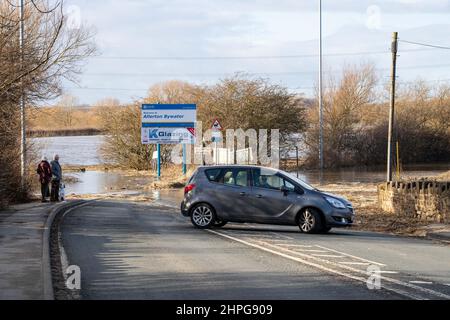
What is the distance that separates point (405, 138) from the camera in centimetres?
5491

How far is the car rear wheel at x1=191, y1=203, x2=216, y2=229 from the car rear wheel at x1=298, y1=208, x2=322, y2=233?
2162 millimetres

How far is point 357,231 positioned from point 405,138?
3806 cm

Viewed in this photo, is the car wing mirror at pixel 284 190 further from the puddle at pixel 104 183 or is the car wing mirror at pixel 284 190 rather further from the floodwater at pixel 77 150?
the floodwater at pixel 77 150

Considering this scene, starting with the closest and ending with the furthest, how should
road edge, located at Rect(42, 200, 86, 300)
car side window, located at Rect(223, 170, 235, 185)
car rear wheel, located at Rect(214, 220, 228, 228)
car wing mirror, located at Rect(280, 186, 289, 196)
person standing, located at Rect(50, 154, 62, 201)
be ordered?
road edge, located at Rect(42, 200, 86, 300)
car wing mirror, located at Rect(280, 186, 289, 196)
car side window, located at Rect(223, 170, 235, 185)
car rear wheel, located at Rect(214, 220, 228, 228)
person standing, located at Rect(50, 154, 62, 201)

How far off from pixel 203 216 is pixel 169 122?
2207cm

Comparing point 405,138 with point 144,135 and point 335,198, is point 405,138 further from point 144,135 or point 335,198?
point 335,198

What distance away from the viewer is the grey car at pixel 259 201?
16797 mm

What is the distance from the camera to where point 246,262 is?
11828 mm

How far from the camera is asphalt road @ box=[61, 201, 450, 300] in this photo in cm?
924

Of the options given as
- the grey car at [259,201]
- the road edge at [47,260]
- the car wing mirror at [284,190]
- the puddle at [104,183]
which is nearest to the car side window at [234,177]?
the grey car at [259,201]

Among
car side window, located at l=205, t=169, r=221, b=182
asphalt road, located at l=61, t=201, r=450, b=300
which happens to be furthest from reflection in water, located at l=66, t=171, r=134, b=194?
car side window, located at l=205, t=169, r=221, b=182

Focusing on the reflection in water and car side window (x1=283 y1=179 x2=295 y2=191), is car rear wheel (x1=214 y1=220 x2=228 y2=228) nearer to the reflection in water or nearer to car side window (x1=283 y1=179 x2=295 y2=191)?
car side window (x1=283 y1=179 x2=295 y2=191)

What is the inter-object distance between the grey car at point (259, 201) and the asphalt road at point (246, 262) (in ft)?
1.34
